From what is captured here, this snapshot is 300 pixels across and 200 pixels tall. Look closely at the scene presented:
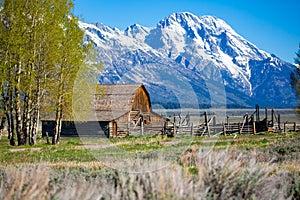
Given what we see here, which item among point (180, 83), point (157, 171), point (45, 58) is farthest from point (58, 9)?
point (157, 171)

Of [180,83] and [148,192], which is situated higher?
[180,83]

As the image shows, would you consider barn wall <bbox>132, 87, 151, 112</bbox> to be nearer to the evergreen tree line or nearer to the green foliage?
the green foliage

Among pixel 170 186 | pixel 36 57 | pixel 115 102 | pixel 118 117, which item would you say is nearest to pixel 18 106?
pixel 36 57

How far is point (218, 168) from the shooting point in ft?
25.4

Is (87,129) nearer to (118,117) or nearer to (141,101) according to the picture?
(118,117)

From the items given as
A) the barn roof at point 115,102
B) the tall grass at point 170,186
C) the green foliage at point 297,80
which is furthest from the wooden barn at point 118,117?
the tall grass at point 170,186

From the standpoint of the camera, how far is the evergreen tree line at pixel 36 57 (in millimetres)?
25688

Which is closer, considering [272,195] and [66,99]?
[272,195]

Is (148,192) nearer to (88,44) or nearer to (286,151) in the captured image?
(286,151)

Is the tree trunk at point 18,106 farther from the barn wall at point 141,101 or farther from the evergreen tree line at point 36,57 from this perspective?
the barn wall at point 141,101

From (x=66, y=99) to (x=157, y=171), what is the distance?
2246 centimetres

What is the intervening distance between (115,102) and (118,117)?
3769mm

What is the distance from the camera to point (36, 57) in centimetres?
2694

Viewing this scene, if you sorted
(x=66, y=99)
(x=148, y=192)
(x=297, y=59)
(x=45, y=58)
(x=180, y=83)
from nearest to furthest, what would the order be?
(x=148, y=192), (x=180, y=83), (x=45, y=58), (x=66, y=99), (x=297, y=59)
